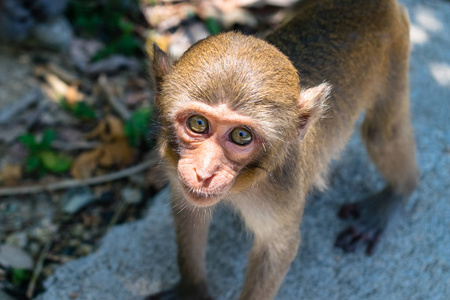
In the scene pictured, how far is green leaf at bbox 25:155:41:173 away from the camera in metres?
4.53

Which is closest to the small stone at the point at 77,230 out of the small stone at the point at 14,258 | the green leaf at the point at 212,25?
the small stone at the point at 14,258

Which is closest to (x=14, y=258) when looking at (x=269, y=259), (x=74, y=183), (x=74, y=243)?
(x=74, y=243)

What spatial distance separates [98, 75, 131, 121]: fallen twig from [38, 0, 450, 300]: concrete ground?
1.22m

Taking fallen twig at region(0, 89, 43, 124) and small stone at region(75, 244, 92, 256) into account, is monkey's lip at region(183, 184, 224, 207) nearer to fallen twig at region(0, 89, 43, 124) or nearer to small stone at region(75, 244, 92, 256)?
small stone at region(75, 244, 92, 256)

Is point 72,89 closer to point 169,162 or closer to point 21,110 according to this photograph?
point 21,110

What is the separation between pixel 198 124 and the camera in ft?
7.81

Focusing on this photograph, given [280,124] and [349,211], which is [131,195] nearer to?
[349,211]

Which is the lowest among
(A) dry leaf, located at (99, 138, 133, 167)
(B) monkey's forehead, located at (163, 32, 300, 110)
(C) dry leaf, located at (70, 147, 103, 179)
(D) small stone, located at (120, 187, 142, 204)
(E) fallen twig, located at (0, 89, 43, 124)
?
(D) small stone, located at (120, 187, 142, 204)

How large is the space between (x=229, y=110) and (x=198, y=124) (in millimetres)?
175

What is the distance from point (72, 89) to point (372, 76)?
3363 mm

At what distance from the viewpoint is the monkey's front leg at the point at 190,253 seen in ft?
10.8

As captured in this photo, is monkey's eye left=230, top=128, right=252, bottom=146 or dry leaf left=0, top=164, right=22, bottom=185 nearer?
monkey's eye left=230, top=128, right=252, bottom=146

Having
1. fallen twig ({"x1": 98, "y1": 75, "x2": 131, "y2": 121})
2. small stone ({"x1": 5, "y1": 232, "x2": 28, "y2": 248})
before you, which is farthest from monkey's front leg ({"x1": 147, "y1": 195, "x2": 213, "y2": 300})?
fallen twig ({"x1": 98, "y1": 75, "x2": 131, "y2": 121})

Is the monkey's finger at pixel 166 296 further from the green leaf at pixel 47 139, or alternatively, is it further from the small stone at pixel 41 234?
Answer: the green leaf at pixel 47 139
